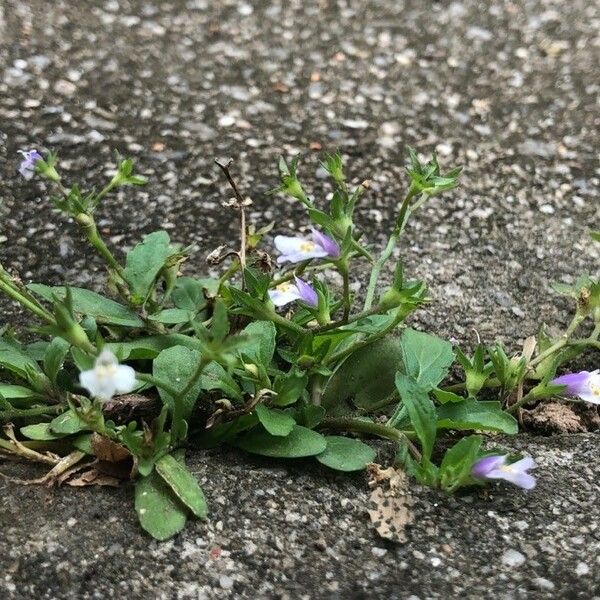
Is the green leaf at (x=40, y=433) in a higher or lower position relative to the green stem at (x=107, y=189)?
lower

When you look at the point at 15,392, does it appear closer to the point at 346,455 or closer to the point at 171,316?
the point at 171,316

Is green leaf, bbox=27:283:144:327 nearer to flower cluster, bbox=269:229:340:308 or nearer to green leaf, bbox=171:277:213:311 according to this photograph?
green leaf, bbox=171:277:213:311

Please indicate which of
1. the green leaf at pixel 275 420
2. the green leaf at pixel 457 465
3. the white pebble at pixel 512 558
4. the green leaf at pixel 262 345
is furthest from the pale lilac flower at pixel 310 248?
the white pebble at pixel 512 558

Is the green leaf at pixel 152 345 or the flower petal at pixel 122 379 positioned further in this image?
the green leaf at pixel 152 345

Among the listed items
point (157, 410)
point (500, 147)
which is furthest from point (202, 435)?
point (500, 147)

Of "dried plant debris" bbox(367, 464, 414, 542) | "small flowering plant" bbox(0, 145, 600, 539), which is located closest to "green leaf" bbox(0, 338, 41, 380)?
"small flowering plant" bbox(0, 145, 600, 539)

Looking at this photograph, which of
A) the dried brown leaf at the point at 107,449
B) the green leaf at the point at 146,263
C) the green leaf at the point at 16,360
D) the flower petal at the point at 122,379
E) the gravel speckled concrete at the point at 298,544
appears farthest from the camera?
the green leaf at the point at 146,263

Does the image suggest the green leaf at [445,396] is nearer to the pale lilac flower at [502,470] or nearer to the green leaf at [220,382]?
the pale lilac flower at [502,470]
